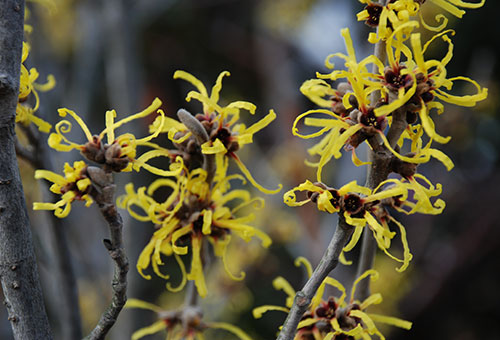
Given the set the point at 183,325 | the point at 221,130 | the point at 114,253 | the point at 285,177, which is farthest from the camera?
the point at 285,177

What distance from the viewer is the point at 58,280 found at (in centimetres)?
91

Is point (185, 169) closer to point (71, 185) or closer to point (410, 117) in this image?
point (71, 185)

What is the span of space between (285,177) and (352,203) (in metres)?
1.48

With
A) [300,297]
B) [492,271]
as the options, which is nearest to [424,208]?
[300,297]

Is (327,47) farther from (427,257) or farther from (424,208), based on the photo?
(424,208)

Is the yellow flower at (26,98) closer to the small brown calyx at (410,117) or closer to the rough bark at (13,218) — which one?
the rough bark at (13,218)

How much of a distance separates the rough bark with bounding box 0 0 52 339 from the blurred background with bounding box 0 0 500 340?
47 cm

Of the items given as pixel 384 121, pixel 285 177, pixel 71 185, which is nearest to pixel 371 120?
pixel 384 121

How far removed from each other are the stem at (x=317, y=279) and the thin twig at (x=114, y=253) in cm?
19

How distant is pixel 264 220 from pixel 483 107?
3.32 ft

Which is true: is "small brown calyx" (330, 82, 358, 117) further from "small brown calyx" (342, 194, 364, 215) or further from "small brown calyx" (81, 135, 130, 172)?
"small brown calyx" (81, 135, 130, 172)

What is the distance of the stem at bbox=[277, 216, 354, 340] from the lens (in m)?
0.55

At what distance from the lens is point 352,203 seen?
568 mm

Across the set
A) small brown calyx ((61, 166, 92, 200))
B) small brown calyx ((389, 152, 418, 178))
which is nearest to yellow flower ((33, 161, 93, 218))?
small brown calyx ((61, 166, 92, 200))
